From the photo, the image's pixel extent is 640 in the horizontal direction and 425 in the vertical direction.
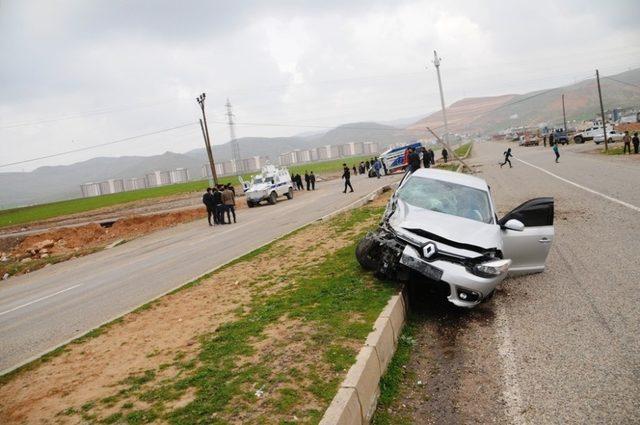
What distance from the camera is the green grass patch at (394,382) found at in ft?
12.5

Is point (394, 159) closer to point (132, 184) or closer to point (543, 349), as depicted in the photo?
point (543, 349)

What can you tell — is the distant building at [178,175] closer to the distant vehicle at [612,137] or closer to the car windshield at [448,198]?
the distant vehicle at [612,137]

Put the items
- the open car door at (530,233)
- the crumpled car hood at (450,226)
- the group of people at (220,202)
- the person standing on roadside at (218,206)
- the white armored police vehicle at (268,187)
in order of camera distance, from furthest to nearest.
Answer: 1. the white armored police vehicle at (268,187)
2. the person standing on roadside at (218,206)
3. the group of people at (220,202)
4. the open car door at (530,233)
5. the crumpled car hood at (450,226)

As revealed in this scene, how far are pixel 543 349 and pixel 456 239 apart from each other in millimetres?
1668

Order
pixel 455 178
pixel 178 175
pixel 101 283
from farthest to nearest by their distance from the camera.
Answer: pixel 178 175
pixel 101 283
pixel 455 178

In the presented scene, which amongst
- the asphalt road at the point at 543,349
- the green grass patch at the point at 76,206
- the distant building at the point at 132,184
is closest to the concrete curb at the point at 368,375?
the asphalt road at the point at 543,349

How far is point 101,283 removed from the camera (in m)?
11.6

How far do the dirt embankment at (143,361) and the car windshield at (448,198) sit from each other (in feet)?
8.76

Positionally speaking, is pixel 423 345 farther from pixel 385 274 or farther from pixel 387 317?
pixel 385 274

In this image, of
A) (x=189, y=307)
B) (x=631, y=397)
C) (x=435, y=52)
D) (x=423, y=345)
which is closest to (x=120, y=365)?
(x=189, y=307)

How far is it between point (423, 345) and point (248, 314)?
249 cm

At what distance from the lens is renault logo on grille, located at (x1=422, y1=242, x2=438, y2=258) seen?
18.8ft

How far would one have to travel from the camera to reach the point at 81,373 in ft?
17.1

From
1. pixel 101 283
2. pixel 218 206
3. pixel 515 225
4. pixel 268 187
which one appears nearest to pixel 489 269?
pixel 515 225
